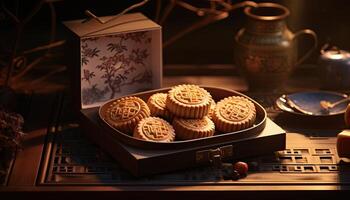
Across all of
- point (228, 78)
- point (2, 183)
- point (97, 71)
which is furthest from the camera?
point (228, 78)

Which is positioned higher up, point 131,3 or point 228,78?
point 131,3

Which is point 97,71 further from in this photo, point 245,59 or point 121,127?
point 245,59

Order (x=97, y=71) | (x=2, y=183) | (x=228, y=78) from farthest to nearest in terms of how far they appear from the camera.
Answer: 1. (x=228, y=78)
2. (x=97, y=71)
3. (x=2, y=183)

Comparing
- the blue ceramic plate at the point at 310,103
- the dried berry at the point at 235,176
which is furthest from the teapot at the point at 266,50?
the dried berry at the point at 235,176

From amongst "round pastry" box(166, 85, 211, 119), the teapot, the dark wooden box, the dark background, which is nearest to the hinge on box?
the dark wooden box

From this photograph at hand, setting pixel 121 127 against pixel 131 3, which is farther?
pixel 131 3

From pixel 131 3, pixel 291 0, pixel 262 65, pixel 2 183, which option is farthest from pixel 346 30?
pixel 2 183

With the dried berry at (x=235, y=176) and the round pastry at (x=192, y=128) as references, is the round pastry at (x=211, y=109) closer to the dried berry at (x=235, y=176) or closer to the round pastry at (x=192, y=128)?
the round pastry at (x=192, y=128)
